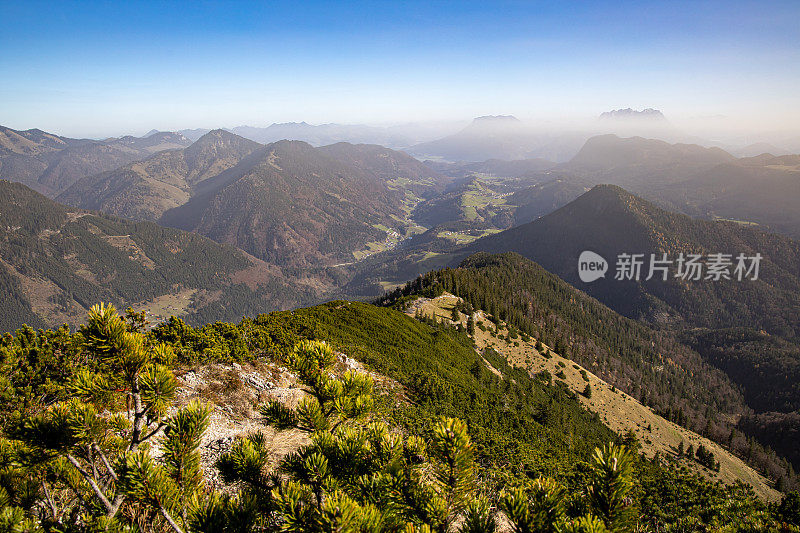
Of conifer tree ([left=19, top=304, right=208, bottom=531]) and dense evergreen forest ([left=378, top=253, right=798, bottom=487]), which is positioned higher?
conifer tree ([left=19, top=304, right=208, bottom=531])

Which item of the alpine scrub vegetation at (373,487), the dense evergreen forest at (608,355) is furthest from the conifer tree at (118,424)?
the dense evergreen forest at (608,355)

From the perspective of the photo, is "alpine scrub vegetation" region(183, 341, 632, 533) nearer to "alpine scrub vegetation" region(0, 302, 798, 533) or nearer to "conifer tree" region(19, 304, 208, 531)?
"alpine scrub vegetation" region(0, 302, 798, 533)

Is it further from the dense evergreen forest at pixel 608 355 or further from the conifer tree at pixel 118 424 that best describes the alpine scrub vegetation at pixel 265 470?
the dense evergreen forest at pixel 608 355

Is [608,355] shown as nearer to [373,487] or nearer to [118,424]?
[373,487]

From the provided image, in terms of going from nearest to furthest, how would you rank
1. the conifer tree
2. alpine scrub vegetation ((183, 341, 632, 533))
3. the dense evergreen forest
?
1. alpine scrub vegetation ((183, 341, 632, 533))
2. the conifer tree
3. the dense evergreen forest

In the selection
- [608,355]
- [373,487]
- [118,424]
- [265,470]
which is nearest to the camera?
[373,487]

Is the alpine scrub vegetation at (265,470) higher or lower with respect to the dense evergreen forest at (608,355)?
higher

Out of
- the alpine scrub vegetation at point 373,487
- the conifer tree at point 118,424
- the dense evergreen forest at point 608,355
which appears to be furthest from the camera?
the dense evergreen forest at point 608,355

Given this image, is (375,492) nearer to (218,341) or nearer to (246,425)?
(246,425)

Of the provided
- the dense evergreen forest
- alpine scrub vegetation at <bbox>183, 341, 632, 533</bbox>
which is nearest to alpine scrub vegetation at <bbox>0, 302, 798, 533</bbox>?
alpine scrub vegetation at <bbox>183, 341, 632, 533</bbox>

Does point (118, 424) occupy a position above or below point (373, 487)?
above

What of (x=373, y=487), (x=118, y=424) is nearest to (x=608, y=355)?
(x=373, y=487)

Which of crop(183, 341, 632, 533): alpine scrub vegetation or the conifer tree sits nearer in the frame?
crop(183, 341, 632, 533): alpine scrub vegetation
